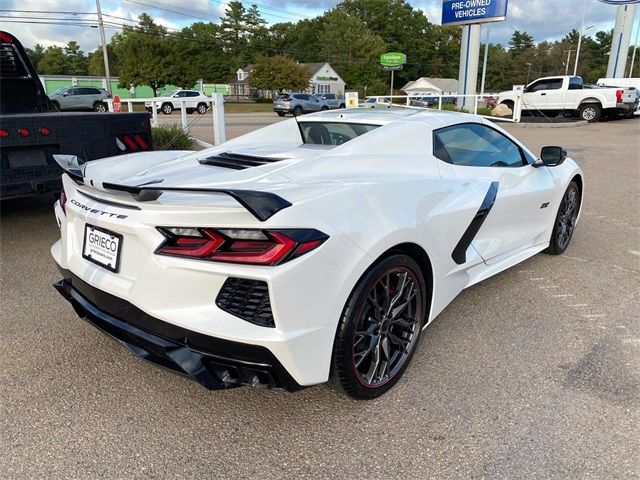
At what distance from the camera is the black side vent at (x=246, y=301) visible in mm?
1971

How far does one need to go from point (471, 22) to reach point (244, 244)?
24.9m

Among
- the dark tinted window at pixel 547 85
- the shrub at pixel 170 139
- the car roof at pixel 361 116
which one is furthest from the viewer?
the dark tinted window at pixel 547 85

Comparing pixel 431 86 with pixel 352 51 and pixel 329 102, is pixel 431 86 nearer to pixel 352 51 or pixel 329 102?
pixel 352 51

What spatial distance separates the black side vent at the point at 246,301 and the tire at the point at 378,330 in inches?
15.5

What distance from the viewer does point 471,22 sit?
23438mm

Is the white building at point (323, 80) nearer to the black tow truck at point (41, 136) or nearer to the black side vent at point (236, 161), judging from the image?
the black tow truck at point (41, 136)

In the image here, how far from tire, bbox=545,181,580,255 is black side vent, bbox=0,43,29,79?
→ 631cm

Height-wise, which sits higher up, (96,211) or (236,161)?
(236,161)

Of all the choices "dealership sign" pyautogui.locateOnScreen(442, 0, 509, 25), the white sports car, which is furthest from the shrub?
"dealership sign" pyautogui.locateOnScreen(442, 0, 509, 25)

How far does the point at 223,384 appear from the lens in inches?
82.5

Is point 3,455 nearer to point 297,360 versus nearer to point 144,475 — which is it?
point 144,475

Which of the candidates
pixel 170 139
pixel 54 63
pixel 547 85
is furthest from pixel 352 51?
pixel 170 139

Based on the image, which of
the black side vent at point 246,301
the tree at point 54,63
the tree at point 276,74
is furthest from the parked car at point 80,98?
the tree at point 54,63

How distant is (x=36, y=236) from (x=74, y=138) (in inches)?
46.7
